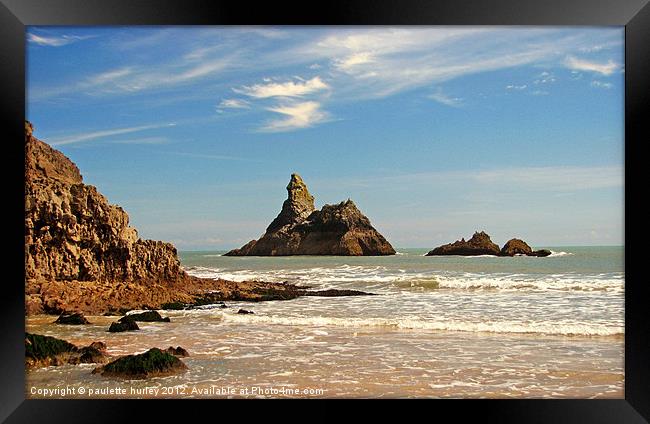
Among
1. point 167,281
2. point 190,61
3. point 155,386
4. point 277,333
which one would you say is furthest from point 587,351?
point 190,61

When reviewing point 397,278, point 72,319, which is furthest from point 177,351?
point 397,278

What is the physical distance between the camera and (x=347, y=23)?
2.97m

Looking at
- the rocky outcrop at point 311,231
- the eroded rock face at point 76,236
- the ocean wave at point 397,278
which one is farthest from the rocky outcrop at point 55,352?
the rocky outcrop at point 311,231

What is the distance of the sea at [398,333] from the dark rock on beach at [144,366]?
48mm

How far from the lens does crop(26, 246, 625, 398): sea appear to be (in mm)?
3197

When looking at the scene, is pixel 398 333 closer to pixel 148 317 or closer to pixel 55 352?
pixel 148 317

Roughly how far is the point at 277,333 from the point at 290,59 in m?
1.93

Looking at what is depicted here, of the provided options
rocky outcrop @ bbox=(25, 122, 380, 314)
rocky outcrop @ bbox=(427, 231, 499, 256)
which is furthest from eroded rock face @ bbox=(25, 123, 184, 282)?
rocky outcrop @ bbox=(427, 231, 499, 256)

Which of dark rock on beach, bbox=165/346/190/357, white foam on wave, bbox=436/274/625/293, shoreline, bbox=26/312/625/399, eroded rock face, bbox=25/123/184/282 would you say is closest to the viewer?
shoreline, bbox=26/312/625/399

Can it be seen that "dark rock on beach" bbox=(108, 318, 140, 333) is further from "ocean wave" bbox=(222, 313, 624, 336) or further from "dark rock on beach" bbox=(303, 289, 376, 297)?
"dark rock on beach" bbox=(303, 289, 376, 297)

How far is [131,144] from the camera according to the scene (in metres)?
3.76

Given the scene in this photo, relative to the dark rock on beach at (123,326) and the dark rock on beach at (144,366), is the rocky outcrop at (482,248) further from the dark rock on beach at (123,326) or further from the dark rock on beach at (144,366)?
the dark rock on beach at (123,326)

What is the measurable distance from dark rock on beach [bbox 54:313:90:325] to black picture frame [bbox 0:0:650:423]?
0.59 m

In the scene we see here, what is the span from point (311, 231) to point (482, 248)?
1.31 meters
